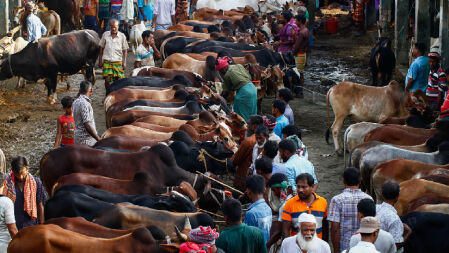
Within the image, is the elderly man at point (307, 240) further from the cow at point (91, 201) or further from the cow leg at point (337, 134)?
the cow leg at point (337, 134)

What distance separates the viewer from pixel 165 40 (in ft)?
59.3

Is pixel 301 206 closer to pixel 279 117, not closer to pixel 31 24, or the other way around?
pixel 279 117

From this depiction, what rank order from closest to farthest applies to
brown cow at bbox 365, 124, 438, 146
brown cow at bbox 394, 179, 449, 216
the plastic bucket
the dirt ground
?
brown cow at bbox 394, 179, 449, 216
brown cow at bbox 365, 124, 438, 146
the dirt ground
the plastic bucket

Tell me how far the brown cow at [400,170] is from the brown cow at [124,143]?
3.01 meters

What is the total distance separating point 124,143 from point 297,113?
6.71m

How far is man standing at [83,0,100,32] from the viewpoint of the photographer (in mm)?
21531

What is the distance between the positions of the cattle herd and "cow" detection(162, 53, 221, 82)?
2 centimetres

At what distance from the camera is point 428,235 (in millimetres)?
7344

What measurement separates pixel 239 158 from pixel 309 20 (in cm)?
1501

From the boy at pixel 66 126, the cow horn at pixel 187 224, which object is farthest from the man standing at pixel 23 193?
the boy at pixel 66 126

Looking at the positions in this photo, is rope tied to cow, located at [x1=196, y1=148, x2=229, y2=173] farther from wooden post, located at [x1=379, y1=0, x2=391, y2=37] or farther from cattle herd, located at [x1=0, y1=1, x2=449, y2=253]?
wooden post, located at [x1=379, y1=0, x2=391, y2=37]

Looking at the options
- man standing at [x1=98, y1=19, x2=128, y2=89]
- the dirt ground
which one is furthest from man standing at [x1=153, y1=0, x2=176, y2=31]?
man standing at [x1=98, y1=19, x2=128, y2=89]

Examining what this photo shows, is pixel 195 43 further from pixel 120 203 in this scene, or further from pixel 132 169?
pixel 120 203

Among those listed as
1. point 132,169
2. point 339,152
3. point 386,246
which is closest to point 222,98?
point 339,152
